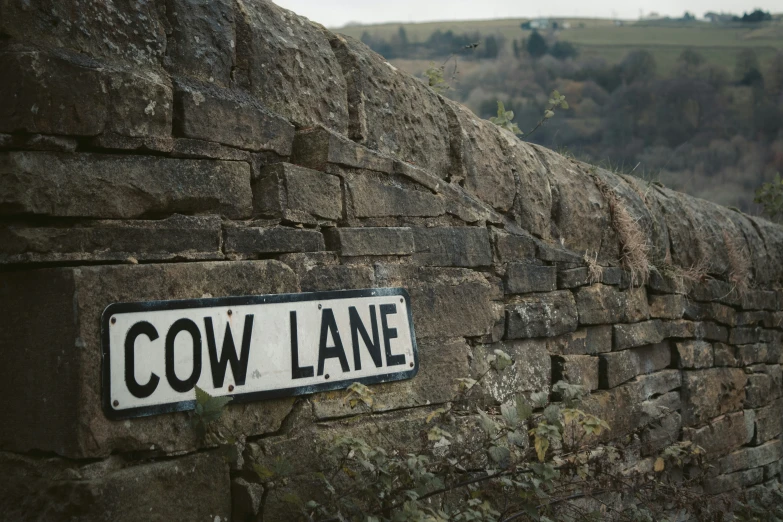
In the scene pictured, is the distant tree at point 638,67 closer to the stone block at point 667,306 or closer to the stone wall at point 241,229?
the stone block at point 667,306

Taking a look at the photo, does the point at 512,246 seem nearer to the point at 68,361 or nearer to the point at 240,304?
the point at 240,304

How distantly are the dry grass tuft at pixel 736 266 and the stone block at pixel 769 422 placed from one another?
2.78 feet

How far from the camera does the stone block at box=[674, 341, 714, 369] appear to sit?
4.39m

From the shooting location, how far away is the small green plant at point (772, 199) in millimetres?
7250

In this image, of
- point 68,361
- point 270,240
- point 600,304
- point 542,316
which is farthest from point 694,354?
point 68,361

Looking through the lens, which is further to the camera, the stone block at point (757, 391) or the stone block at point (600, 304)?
the stone block at point (757, 391)

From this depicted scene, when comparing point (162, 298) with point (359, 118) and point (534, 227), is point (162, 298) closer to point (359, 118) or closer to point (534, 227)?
point (359, 118)

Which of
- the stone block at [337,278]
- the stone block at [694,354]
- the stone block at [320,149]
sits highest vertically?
the stone block at [320,149]

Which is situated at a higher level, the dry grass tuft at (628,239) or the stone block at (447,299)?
the dry grass tuft at (628,239)

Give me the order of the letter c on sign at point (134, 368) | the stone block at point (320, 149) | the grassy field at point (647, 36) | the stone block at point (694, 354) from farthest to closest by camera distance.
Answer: the grassy field at point (647, 36) → the stone block at point (694, 354) → the stone block at point (320, 149) → the letter c on sign at point (134, 368)

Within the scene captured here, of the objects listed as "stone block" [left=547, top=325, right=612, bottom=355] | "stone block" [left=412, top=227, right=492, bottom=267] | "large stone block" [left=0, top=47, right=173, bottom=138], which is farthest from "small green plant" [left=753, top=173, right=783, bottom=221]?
"large stone block" [left=0, top=47, right=173, bottom=138]

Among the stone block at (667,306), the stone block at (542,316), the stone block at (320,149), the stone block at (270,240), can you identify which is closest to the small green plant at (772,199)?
the stone block at (667,306)

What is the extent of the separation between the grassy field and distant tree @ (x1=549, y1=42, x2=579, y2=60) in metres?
0.52

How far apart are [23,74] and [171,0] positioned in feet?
1.77
